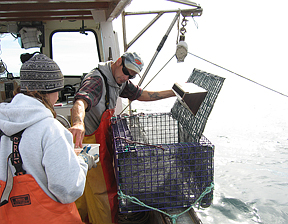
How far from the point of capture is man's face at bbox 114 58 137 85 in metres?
2.18

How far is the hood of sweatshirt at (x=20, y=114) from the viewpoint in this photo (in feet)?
3.46

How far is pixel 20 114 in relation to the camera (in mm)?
1084

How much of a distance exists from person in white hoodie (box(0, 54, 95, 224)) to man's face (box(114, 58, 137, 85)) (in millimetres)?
992

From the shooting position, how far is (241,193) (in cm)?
441

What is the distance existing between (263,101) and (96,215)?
11.5 metres

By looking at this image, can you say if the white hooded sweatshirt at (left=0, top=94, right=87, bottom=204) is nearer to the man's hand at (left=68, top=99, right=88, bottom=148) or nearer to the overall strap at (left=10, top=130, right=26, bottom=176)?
the overall strap at (left=10, top=130, right=26, bottom=176)

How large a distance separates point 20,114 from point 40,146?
17 centimetres

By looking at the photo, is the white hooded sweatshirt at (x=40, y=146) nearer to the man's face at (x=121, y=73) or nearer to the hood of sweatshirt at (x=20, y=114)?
the hood of sweatshirt at (x=20, y=114)

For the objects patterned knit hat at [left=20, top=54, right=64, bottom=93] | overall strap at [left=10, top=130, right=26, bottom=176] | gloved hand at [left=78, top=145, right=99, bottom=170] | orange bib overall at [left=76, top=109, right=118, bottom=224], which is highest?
patterned knit hat at [left=20, top=54, right=64, bottom=93]

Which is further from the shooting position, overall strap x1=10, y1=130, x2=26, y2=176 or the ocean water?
the ocean water

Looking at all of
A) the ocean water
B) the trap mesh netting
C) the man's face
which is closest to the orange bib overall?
the trap mesh netting

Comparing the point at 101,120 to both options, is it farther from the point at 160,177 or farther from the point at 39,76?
the point at 39,76

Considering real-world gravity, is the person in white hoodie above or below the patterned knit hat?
below

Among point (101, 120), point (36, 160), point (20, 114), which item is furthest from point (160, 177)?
point (20, 114)
